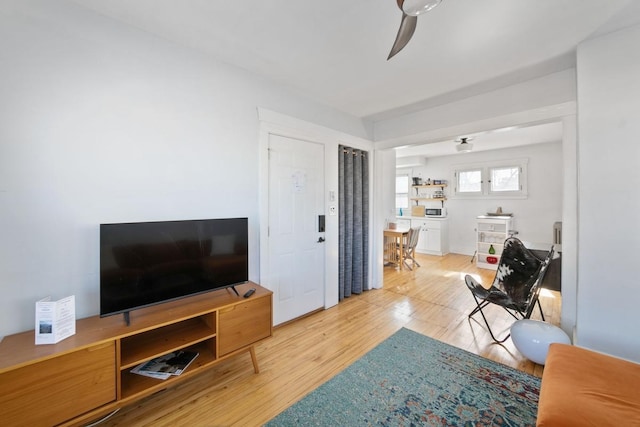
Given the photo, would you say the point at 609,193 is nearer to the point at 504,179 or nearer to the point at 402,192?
the point at 504,179

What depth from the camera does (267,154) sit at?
2.65m

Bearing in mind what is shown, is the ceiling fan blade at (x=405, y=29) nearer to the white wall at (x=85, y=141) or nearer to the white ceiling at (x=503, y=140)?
the white wall at (x=85, y=141)

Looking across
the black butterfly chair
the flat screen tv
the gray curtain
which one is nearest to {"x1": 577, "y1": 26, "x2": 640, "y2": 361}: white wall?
the black butterfly chair

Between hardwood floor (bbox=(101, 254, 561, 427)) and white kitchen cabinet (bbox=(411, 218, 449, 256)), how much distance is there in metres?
2.22

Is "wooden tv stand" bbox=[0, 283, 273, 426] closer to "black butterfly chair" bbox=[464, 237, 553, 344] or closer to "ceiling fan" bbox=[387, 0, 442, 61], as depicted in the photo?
"ceiling fan" bbox=[387, 0, 442, 61]

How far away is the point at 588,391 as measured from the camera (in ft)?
4.24

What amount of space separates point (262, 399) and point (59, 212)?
1836 mm

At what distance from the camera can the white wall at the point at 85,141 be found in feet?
4.97

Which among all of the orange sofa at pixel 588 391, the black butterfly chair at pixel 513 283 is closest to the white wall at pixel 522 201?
the black butterfly chair at pixel 513 283

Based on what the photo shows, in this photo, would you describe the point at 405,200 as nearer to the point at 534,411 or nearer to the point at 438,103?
the point at 438,103

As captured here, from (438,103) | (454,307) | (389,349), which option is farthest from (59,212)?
(454,307)

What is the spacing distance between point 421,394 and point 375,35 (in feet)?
8.81

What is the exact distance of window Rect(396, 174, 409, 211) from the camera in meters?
7.36

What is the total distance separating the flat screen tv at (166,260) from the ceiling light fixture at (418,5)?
1.76 metres
